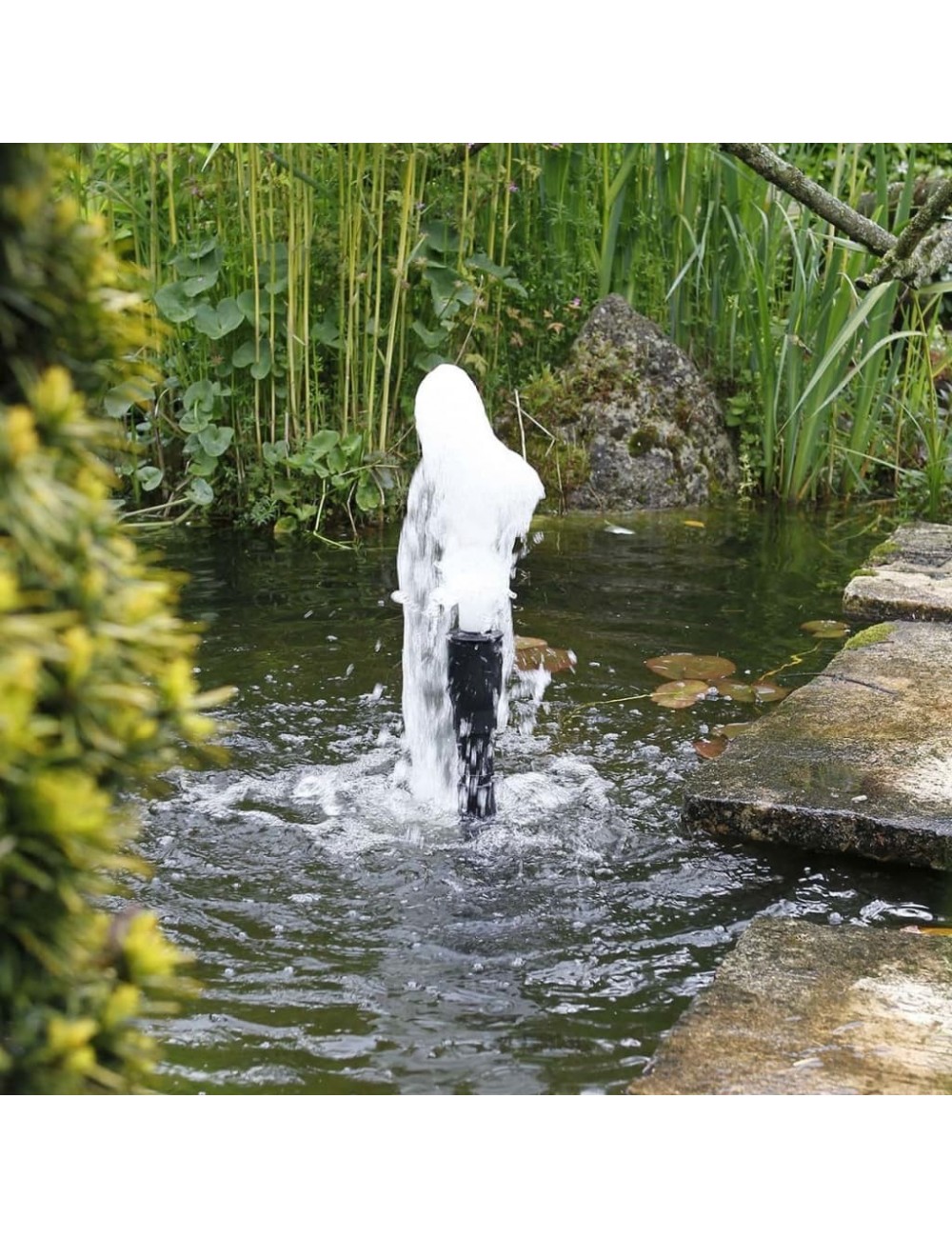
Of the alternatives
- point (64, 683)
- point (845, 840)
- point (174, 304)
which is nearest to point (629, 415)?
point (174, 304)

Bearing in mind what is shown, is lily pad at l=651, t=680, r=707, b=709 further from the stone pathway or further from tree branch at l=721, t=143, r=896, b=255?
tree branch at l=721, t=143, r=896, b=255

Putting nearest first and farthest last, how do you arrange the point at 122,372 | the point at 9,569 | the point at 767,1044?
the point at 9,569 < the point at 122,372 < the point at 767,1044

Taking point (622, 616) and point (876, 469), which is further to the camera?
point (876, 469)

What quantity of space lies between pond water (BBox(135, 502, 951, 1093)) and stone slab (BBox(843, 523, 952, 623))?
156 mm

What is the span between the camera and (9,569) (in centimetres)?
119

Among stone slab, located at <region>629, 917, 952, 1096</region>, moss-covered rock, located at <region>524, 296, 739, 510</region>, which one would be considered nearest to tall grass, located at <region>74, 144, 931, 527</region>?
moss-covered rock, located at <region>524, 296, 739, 510</region>

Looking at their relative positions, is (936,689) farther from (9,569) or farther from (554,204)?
(554,204)

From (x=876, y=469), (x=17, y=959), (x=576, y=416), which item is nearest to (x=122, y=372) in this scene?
(x=17, y=959)

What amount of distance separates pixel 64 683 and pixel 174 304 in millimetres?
5167

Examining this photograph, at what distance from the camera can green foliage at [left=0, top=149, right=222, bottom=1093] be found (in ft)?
3.77

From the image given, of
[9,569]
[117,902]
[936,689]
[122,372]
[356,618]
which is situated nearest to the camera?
[9,569]

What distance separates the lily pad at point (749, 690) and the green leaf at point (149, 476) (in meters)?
2.91

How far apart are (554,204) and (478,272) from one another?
2.09 ft

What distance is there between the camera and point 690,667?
4.30m
